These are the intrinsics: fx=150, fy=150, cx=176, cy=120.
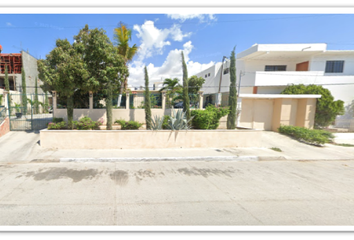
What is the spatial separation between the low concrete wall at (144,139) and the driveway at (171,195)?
172cm

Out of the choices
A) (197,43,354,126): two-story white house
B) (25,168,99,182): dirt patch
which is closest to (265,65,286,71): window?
(197,43,354,126): two-story white house

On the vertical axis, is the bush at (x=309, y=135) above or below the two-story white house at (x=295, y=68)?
below

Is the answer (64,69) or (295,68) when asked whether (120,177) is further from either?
(295,68)

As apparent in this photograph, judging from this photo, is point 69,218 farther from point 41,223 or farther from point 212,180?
point 212,180

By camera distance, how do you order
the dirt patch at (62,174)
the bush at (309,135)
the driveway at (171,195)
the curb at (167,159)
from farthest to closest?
the bush at (309,135), the curb at (167,159), the dirt patch at (62,174), the driveway at (171,195)

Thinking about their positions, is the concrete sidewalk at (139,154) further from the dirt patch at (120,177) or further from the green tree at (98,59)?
the green tree at (98,59)

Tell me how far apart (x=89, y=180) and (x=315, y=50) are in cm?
2088

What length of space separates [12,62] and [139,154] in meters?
31.8

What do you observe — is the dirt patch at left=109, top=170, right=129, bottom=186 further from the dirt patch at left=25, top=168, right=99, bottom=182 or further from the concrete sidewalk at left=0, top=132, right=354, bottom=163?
the concrete sidewalk at left=0, top=132, right=354, bottom=163

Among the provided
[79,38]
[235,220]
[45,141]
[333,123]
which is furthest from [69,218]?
[333,123]

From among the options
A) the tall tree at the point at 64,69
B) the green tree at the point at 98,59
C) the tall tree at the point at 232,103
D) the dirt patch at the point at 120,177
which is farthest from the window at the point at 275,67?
the dirt patch at the point at 120,177

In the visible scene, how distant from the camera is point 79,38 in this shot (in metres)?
8.16

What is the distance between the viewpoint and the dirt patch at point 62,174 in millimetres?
3976

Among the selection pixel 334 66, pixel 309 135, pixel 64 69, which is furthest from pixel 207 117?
pixel 334 66
